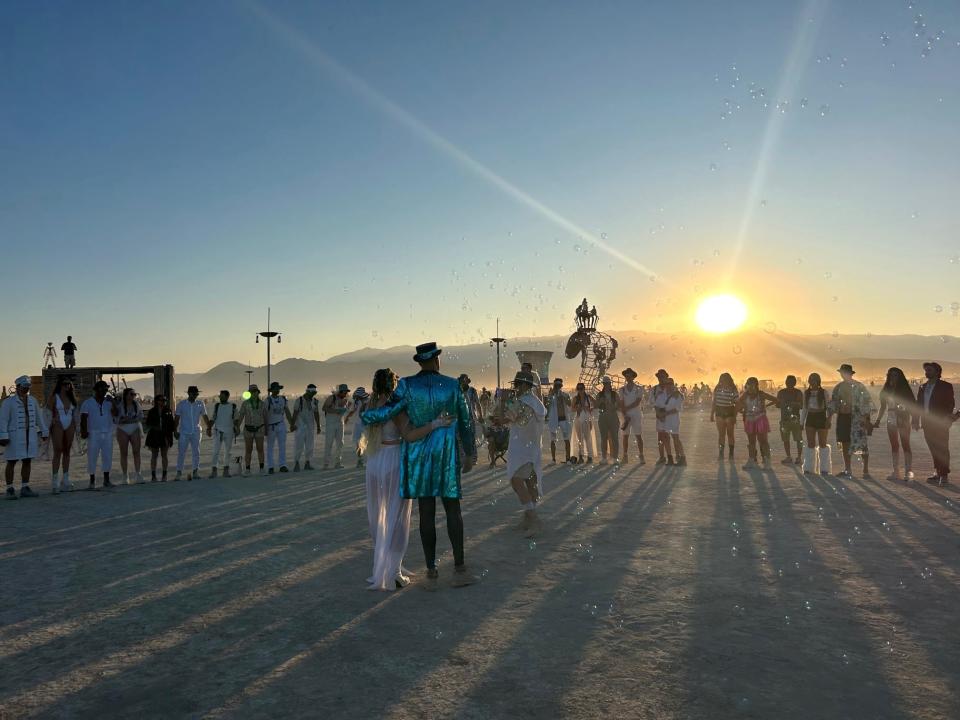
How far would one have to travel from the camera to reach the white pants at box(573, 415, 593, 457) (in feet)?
51.8

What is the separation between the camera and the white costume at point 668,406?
561 inches

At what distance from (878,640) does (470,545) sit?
394 cm

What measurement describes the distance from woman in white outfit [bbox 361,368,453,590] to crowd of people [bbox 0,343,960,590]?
Answer: 11 millimetres

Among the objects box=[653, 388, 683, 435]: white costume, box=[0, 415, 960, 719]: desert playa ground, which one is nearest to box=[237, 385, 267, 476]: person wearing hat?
box=[0, 415, 960, 719]: desert playa ground

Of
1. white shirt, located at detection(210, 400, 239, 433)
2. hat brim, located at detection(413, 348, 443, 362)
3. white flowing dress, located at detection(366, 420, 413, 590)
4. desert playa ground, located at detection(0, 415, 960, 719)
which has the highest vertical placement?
hat brim, located at detection(413, 348, 443, 362)

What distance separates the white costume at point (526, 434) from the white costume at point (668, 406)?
6674mm

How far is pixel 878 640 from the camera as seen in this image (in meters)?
4.21

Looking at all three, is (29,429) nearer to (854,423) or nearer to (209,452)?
(209,452)

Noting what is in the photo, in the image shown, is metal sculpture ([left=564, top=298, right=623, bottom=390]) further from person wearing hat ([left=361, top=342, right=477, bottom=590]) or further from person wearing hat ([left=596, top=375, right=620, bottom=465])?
person wearing hat ([left=361, top=342, right=477, bottom=590])

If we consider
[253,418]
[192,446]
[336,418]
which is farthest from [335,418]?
[192,446]

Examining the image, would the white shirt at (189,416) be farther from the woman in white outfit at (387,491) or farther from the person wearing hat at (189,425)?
the woman in white outfit at (387,491)

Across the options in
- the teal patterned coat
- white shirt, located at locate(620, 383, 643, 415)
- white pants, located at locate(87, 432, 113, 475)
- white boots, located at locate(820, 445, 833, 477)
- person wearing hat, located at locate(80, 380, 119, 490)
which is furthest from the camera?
white shirt, located at locate(620, 383, 643, 415)

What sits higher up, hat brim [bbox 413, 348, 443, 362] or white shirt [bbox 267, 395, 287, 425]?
hat brim [bbox 413, 348, 443, 362]

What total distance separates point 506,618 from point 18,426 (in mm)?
9948
